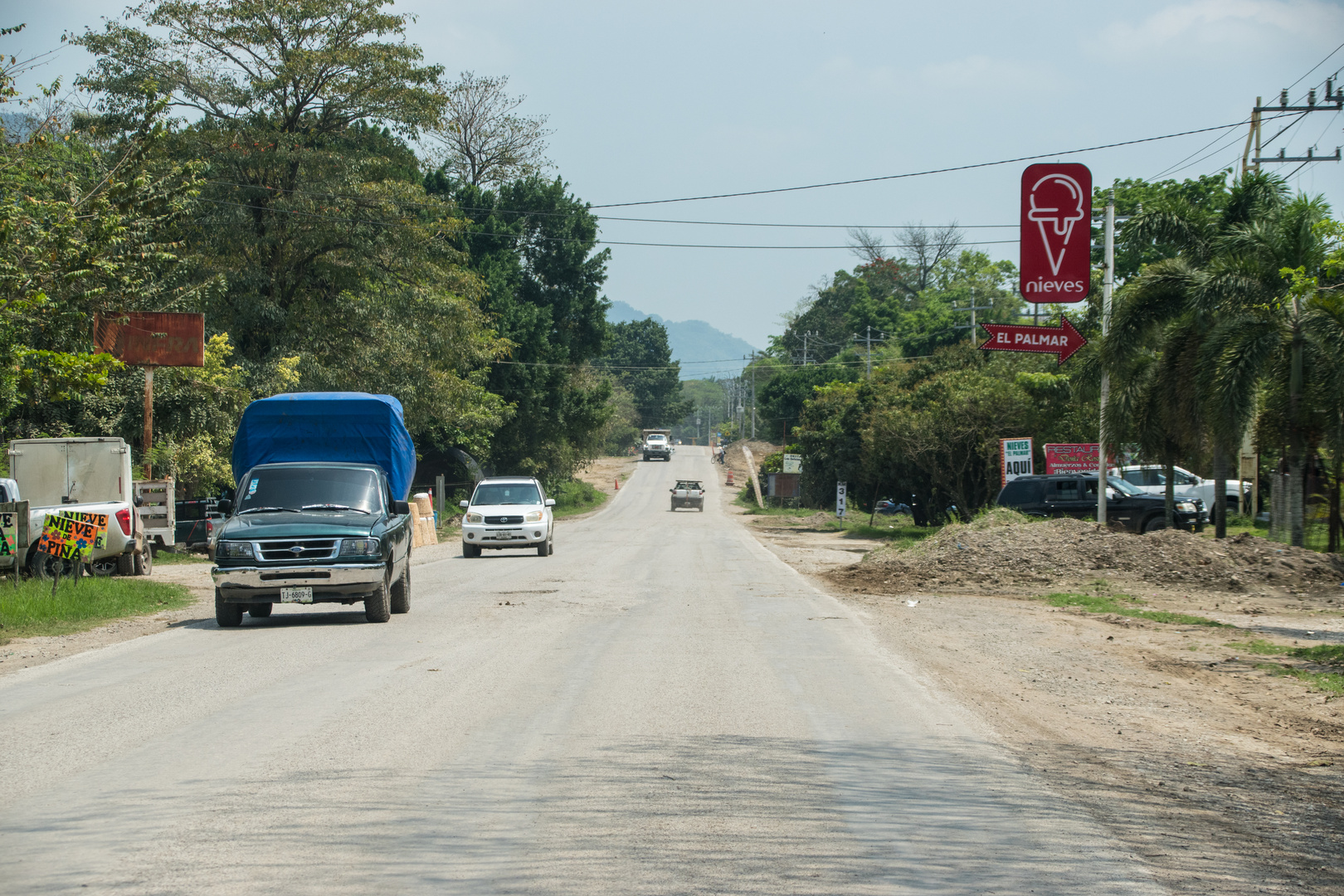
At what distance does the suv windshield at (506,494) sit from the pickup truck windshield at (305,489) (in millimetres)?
13300

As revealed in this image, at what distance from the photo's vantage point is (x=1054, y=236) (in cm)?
2348

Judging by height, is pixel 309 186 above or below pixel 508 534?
above

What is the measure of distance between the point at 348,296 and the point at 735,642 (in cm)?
2919

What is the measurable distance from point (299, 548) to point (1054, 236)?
17.0 metres

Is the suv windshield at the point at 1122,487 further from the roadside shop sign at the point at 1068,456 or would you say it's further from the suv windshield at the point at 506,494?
the suv windshield at the point at 506,494

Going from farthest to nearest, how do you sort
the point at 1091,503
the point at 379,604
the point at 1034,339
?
1. the point at 1091,503
2. the point at 1034,339
3. the point at 379,604

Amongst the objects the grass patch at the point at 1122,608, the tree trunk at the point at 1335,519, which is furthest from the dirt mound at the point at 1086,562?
the tree trunk at the point at 1335,519

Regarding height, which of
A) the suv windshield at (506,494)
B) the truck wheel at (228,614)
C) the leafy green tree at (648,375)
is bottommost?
the truck wheel at (228,614)

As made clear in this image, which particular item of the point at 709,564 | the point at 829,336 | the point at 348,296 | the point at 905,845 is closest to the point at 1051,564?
the point at 709,564

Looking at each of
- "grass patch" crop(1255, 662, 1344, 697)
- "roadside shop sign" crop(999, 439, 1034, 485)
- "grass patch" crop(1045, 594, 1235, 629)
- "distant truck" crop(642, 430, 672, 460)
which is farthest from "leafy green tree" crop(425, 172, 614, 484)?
"grass patch" crop(1255, 662, 1344, 697)

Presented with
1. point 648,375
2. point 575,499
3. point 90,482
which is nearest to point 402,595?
point 90,482

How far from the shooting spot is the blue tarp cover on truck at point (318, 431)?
17203mm

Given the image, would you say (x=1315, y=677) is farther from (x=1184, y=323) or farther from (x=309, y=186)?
(x=309, y=186)

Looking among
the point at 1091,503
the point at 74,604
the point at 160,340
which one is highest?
the point at 160,340
